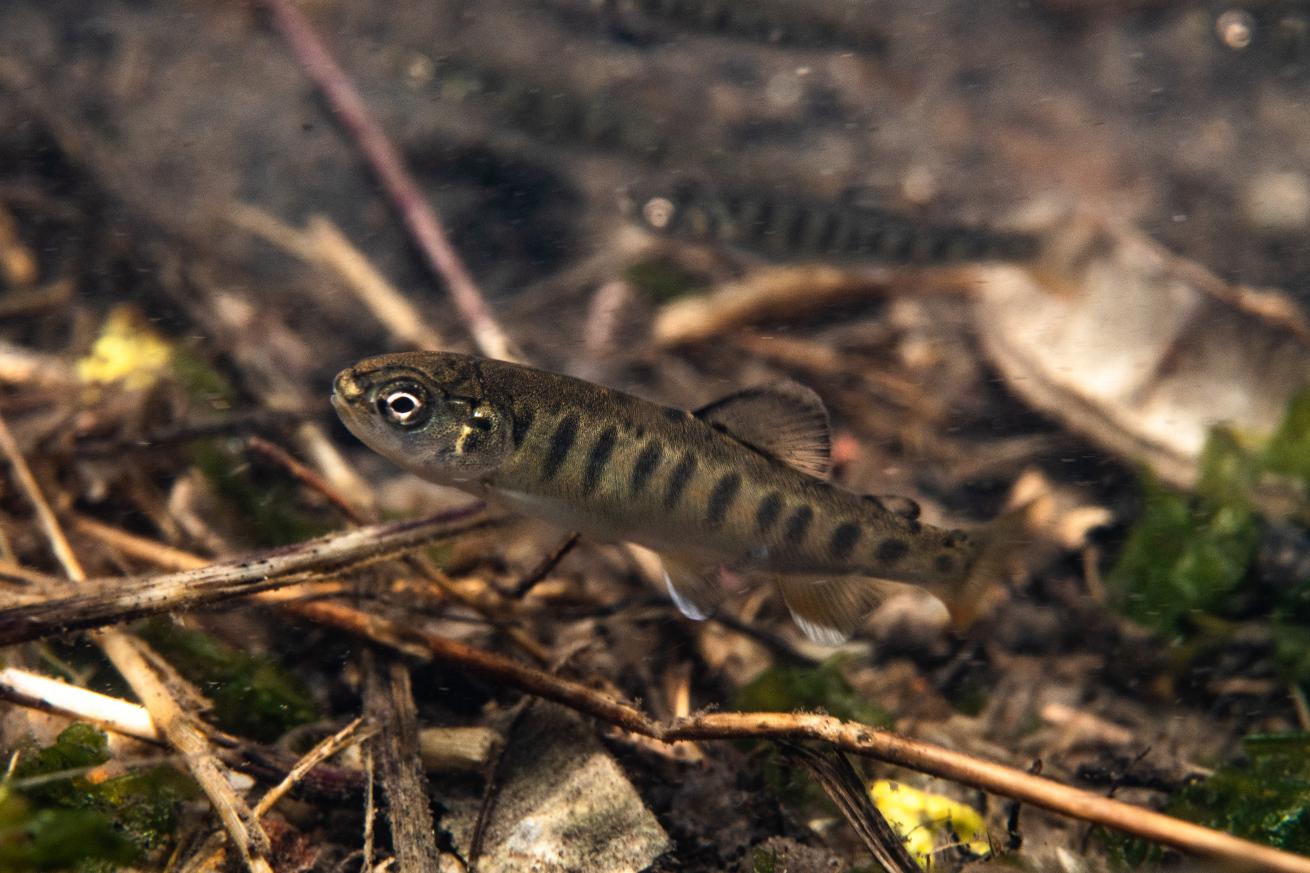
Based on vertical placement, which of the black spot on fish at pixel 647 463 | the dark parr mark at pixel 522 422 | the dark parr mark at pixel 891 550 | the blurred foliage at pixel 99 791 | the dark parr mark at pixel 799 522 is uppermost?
the dark parr mark at pixel 522 422

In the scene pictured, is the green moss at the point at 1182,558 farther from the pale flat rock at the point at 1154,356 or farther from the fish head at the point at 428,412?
the fish head at the point at 428,412

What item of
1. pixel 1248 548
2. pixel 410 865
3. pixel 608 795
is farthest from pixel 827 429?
pixel 1248 548

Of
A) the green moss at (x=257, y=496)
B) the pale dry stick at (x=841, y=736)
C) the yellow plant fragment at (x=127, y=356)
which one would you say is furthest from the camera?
the yellow plant fragment at (x=127, y=356)

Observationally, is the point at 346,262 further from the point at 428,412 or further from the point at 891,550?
the point at 891,550

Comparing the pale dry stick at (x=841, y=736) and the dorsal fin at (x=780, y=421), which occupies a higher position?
the dorsal fin at (x=780, y=421)

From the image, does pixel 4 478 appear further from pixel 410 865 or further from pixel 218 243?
pixel 218 243

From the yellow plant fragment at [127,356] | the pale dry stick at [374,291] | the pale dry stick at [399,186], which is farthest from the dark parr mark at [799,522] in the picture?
the yellow plant fragment at [127,356]

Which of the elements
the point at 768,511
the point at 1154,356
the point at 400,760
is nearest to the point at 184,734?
the point at 400,760
